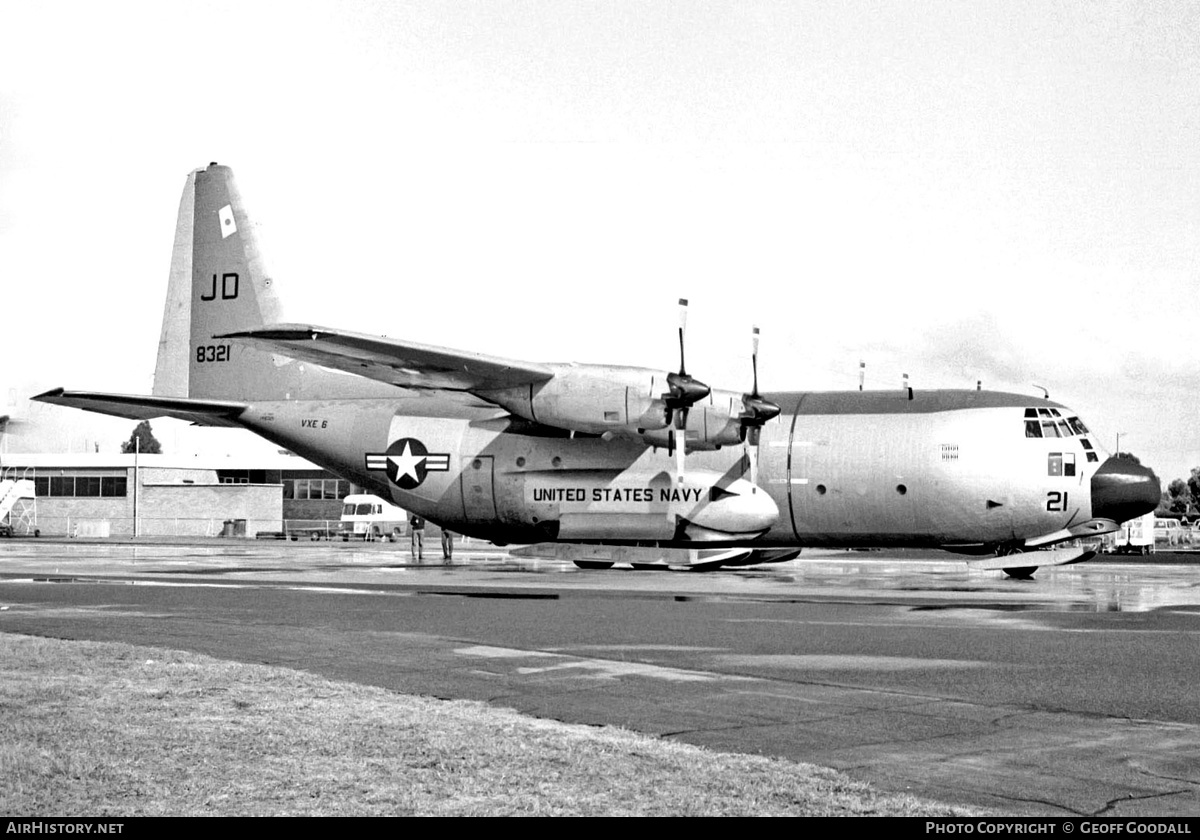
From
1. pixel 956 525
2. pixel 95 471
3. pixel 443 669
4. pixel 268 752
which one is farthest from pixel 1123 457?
pixel 95 471

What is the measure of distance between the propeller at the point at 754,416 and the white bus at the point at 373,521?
48.3 metres

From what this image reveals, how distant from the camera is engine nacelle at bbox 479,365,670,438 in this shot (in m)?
28.2

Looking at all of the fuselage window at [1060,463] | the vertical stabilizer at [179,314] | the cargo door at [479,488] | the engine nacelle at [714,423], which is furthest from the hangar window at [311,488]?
the fuselage window at [1060,463]

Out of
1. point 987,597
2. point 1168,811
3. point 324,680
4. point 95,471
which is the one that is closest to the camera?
point 1168,811

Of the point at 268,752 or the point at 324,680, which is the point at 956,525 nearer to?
the point at 324,680

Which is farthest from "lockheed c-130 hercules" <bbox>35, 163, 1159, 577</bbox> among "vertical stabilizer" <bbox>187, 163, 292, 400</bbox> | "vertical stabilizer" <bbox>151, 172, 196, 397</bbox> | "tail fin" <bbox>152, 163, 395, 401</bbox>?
"vertical stabilizer" <bbox>151, 172, 196, 397</bbox>

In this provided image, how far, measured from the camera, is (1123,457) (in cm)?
2806

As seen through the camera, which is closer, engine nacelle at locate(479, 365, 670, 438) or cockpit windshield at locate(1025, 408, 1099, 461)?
cockpit windshield at locate(1025, 408, 1099, 461)

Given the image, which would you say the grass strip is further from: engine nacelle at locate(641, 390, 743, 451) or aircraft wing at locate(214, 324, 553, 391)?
engine nacelle at locate(641, 390, 743, 451)

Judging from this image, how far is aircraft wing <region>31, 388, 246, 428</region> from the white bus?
4129 centimetres

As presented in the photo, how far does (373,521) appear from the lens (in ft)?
249

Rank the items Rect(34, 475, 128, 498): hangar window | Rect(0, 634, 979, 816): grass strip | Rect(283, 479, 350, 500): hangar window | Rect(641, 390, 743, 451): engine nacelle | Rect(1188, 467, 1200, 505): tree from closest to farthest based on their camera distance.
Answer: Rect(0, 634, 979, 816): grass strip → Rect(641, 390, 743, 451): engine nacelle → Rect(34, 475, 128, 498): hangar window → Rect(283, 479, 350, 500): hangar window → Rect(1188, 467, 1200, 505): tree

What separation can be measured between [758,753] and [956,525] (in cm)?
2071

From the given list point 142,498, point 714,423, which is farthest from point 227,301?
point 142,498
